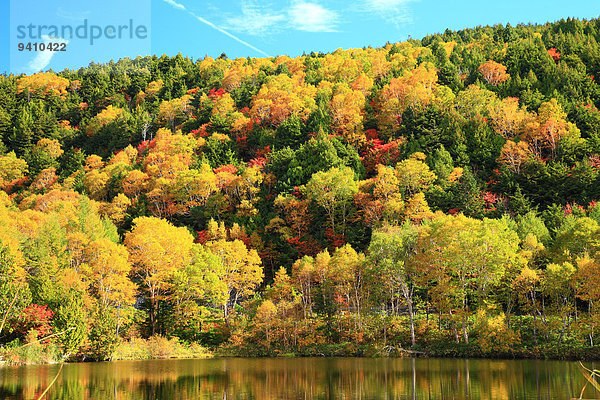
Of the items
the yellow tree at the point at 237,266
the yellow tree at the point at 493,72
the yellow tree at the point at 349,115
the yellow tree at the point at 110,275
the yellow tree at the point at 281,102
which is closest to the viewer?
the yellow tree at the point at 110,275

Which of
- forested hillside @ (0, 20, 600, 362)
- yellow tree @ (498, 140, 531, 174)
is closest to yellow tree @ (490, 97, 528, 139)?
forested hillside @ (0, 20, 600, 362)

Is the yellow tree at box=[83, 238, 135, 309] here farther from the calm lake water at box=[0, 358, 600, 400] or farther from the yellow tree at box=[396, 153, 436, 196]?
the yellow tree at box=[396, 153, 436, 196]

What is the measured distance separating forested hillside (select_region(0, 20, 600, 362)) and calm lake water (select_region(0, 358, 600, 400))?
396 cm

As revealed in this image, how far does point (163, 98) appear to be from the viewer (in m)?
133

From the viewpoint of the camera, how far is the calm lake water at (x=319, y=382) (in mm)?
19422

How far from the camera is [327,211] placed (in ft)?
222

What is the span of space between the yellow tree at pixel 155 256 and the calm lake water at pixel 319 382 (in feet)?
56.2

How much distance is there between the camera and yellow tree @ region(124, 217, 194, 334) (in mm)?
49000

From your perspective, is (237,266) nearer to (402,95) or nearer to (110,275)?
(110,275)

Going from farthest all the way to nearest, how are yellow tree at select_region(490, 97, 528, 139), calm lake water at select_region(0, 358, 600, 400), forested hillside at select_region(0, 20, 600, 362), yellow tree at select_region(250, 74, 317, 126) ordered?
1. yellow tree at select_region(250, 74, 317, 126)
2. yellow tree at select_region(490, 97, 528, 139)
3. forested hillside at select_region(0, 20, 600, 362)
4. calm lake water at select_region(0, 358, 600, 400)

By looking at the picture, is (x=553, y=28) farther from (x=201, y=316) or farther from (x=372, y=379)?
(x=372, y=379)

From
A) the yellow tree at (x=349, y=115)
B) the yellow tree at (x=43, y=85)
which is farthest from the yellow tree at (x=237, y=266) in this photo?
the yellow tree at (x=43, y=85)

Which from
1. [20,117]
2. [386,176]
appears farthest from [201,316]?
[20,117]

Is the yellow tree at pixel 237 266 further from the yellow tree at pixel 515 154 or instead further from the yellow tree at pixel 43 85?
the yellow tree at pixel 43 85
